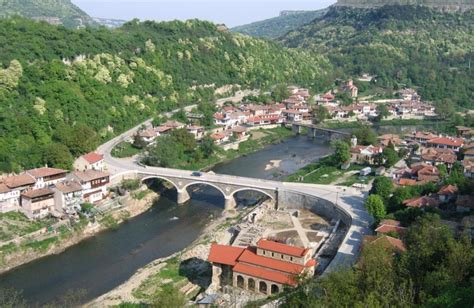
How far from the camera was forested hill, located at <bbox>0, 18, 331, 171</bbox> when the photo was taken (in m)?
38.7

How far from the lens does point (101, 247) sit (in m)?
30.2

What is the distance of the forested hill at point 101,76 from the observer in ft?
127

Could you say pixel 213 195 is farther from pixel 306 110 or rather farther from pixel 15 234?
pixel 306 110

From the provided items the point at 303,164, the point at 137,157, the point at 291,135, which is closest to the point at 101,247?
the point at 137,157

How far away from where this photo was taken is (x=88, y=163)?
1463 inches

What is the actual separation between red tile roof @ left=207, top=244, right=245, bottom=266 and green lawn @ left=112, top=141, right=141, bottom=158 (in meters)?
20.5

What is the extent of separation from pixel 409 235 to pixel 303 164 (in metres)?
24.5

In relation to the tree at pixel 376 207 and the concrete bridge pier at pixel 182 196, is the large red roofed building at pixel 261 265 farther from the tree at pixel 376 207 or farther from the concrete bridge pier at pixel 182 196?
the concrete bridge pier at pixel 182 196

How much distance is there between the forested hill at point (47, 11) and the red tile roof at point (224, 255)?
8898 centimetres

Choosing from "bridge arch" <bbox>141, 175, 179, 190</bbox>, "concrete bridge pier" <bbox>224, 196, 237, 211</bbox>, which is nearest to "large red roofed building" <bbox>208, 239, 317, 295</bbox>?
"concrete bridge pier" <bbox>224, 196, 237, 211</bbox>

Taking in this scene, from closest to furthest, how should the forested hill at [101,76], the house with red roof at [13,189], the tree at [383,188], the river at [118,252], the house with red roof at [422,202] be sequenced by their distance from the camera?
1. the river at [118,252]
2. the house with red roof at [422,202]
3. the house with red roof at [13,189]
4. the tree at [383,188]
5. the forested hill at [101,76]

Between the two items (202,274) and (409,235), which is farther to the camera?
(202,274)

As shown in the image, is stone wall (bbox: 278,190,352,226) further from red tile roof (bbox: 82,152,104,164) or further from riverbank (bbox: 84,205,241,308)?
red tile roof (bbox: 82,152,104,164)

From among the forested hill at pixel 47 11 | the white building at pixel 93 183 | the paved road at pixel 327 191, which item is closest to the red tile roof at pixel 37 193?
the white building at pixel 93 183
